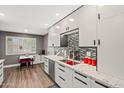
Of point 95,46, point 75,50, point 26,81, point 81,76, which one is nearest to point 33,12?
point 75,50

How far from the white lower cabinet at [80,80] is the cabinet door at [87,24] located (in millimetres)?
705

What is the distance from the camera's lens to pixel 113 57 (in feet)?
4.12

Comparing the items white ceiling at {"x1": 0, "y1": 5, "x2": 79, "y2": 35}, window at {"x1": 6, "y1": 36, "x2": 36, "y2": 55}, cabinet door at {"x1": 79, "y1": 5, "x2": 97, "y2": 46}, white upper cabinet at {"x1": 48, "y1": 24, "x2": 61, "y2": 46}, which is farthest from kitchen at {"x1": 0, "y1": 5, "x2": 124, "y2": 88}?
window at {"x1": 6, "y1": 36, "x2": 36, "y2": 55}

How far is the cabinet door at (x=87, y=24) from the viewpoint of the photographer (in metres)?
1.67

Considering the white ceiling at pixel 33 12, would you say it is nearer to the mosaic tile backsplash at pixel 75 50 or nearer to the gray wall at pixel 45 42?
the mosaic tile backsplash at pixel 75 50

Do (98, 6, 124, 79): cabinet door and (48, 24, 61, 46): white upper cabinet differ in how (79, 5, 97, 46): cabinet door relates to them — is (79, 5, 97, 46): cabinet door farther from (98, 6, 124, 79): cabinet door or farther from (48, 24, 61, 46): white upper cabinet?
(48, 24, 61, 46): white upper cabinet

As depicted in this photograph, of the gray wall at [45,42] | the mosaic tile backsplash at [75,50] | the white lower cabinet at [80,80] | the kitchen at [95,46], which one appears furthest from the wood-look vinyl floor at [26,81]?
the gray wall at [45,42]

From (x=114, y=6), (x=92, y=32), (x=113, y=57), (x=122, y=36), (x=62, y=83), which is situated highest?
(x=114, y=6)

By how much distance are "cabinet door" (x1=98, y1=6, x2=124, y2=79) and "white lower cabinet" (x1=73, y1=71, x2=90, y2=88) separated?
0.33m

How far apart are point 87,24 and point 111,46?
2.58ft

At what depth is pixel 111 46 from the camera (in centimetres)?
128

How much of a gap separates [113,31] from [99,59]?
21.6 inches
